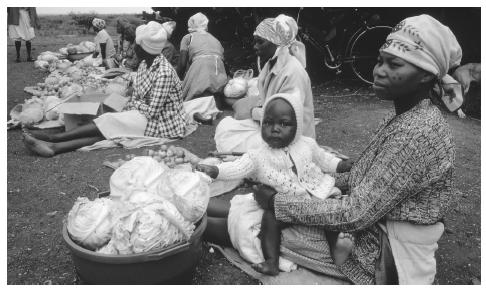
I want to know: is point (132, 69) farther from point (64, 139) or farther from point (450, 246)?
point (450, 246)

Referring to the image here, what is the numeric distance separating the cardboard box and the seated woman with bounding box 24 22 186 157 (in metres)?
0.22

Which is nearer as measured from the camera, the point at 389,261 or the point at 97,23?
the point at 389,261

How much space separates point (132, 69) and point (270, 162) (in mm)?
7434

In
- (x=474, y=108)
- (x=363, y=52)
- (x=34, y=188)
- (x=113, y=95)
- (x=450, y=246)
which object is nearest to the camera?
(x=450, y=246)

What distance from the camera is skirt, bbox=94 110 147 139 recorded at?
507 cm

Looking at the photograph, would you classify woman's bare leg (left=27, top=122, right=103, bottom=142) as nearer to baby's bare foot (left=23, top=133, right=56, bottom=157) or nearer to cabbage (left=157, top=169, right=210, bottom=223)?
baby's bare foot (left=23, top=133, right=56, bottom=157)

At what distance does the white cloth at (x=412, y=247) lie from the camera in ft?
6.92

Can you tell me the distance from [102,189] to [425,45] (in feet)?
10.3

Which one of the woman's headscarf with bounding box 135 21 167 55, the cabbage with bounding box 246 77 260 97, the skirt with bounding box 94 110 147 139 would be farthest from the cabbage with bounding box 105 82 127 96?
the cabbage with bounding box 246 77 260 97

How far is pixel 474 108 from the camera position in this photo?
6.60m

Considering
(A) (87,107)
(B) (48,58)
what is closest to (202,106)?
(A) (87,107)

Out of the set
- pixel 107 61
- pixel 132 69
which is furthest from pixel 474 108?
pixel 107 61

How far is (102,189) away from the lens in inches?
157

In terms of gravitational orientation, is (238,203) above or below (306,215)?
below
